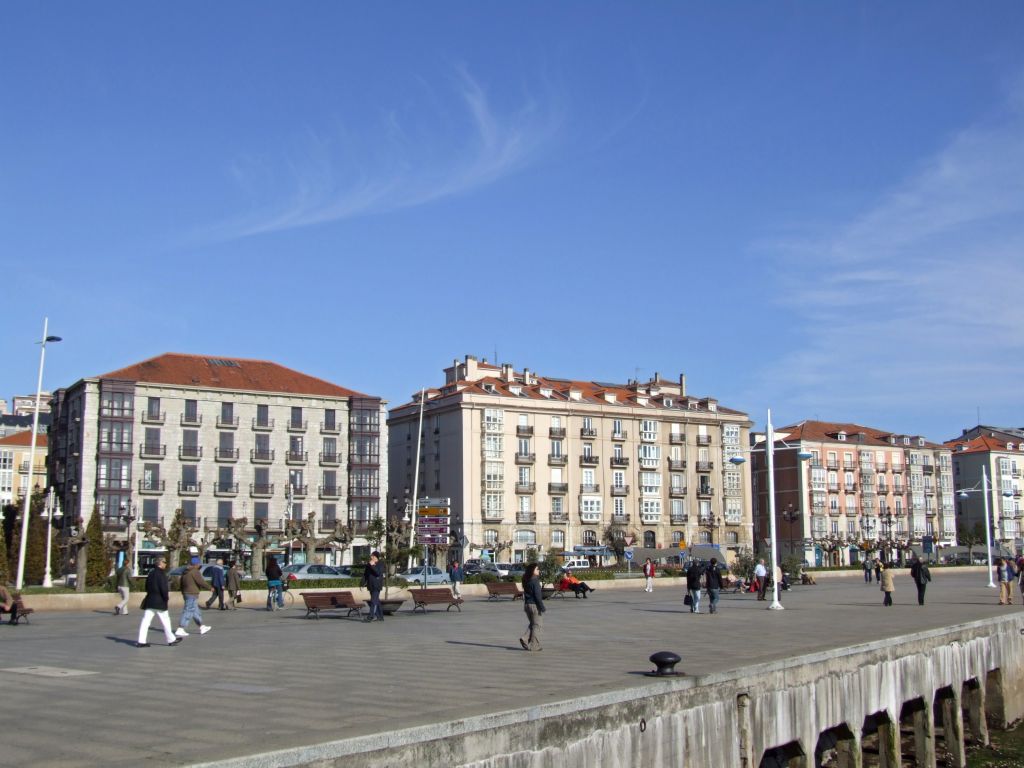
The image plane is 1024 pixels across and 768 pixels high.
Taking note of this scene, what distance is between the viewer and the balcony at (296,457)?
276ft

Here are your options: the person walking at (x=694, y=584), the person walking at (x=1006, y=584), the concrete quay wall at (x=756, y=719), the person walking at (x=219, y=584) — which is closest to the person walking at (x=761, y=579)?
the person walking at (x=694, y=584)

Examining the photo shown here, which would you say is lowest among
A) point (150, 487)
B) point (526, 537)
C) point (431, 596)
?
point (431, 596)

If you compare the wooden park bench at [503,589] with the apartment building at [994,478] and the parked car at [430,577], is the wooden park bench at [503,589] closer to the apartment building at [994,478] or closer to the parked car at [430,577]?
the parked car at [430,577]

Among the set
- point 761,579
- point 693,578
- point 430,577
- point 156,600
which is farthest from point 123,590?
point 761,579

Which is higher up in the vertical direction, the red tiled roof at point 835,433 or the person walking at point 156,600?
the red tiled roof at point 835,433

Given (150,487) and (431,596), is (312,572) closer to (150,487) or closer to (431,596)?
(431,596)

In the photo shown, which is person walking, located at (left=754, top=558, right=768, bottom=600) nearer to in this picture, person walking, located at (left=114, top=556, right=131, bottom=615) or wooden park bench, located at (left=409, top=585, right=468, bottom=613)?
wooden park bench, located at (left=409, top=585, right=468, bottom=613)

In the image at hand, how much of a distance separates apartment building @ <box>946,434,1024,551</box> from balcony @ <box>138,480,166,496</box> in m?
88.8

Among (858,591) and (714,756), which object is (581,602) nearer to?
(858,591)

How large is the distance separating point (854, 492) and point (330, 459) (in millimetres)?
58203

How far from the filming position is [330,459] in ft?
282

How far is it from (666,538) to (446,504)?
207ft

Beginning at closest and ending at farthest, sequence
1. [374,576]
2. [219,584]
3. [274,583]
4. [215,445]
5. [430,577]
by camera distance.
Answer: [374,576], [219,584], [274,583], [430,577], [215,445]

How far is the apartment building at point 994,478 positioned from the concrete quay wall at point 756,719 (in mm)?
109045
